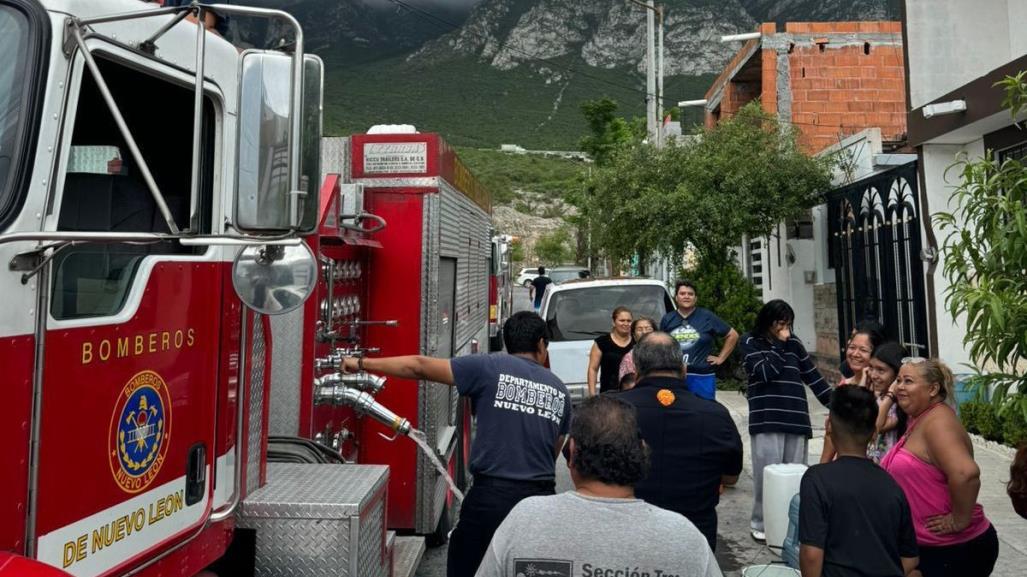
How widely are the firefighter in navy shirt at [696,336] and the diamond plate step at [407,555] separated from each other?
315 centimetres

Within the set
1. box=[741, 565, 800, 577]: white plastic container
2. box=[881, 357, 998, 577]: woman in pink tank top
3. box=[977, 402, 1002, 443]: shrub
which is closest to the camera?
box=[881, 357, 998, 577]: woman in pink tank top

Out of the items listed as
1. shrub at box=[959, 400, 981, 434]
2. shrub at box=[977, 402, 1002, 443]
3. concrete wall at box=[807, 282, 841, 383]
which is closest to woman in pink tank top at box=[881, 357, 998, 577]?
shrub at box=[977, 402, 1002, 443]

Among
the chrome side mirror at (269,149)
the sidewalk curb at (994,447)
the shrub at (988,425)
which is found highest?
the chrome side mirror at (269,149)

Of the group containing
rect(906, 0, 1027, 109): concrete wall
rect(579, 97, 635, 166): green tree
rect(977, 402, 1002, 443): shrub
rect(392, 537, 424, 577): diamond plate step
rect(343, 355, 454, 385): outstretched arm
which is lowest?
rect(392, 537, 424, 577): diamond plate step

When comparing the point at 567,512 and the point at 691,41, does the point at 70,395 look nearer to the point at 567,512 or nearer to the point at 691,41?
the point at 567,512

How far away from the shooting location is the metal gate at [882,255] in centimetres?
1066

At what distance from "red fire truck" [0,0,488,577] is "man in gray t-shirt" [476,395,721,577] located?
3.02ft

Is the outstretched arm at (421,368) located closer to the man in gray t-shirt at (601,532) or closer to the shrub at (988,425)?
the man in gray t-shirt at (601,532)

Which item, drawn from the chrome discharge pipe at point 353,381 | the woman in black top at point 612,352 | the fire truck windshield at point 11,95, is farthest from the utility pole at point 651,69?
the fire truck windshield at point 11,95

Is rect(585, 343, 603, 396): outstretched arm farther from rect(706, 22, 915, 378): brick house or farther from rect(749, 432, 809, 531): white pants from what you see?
rect(706, 22, 915, 378): brick house

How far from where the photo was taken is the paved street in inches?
222

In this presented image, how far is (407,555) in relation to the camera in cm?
473

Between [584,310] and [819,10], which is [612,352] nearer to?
[584,310]

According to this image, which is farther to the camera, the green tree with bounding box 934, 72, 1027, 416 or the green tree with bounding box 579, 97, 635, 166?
the green tree with bounding box 579, 97, 635, 166
